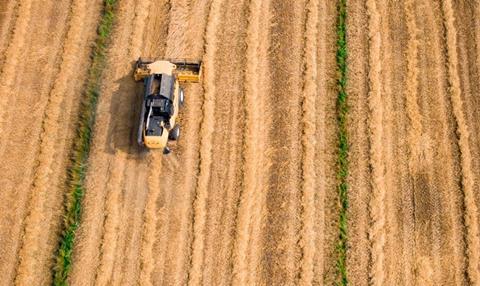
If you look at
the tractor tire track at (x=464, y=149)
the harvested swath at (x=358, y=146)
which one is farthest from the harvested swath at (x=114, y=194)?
the tractor tire track at (x=464, y=149)

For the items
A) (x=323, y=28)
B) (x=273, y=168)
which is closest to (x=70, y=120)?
(x=273, y=168)

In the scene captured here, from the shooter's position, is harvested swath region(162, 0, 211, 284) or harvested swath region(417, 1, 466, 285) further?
harvested swath region(417, 1, 466, 285)

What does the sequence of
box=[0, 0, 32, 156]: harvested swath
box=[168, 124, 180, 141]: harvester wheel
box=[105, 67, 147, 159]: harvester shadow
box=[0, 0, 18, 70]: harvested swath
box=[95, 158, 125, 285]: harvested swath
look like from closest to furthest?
box=[95, 158, 125, 285]: harvested swath
box=[168, 124, 180, 141]: harvester wheel
box=[105, 67, 147, 159]: harvester shadow
box=[0, 0, 32, 156]: harvested swath
box=[0, 0, 18, 70]: harvested swath

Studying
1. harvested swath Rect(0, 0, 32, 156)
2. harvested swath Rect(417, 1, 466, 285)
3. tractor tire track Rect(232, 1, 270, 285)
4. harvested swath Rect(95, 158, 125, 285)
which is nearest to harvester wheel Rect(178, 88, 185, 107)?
tractor tire track Rect(232, 1, 270, 285)

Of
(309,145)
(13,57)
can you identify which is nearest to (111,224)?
(309,145)

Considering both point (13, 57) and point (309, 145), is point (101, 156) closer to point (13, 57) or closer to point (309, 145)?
point (13, 57)

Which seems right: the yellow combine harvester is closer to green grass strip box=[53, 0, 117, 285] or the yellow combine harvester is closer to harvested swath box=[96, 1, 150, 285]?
harvested swath box=[96, 1, 150, 285]

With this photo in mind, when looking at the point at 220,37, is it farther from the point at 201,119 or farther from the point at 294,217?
the point at 294,217
